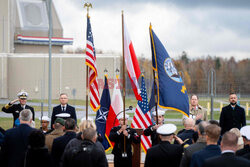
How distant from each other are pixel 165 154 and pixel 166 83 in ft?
8.90

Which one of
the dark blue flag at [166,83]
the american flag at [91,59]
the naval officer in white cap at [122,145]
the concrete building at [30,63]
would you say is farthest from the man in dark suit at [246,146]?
the concrete building at [30,63]

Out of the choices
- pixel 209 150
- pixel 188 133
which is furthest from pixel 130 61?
pixel 209 150

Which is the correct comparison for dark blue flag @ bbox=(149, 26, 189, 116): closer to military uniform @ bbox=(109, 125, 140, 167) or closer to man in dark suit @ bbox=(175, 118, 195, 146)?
military uniform @ bbox=(109, 125, 140, 167)

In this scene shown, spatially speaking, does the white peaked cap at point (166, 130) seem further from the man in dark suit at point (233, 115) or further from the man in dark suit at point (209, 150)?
the man in dark suit at point (233, 115)

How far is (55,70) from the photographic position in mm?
42719

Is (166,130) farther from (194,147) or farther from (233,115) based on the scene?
(233,115)

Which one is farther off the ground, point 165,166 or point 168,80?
point 168,80

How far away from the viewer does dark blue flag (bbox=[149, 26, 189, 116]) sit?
8281mm

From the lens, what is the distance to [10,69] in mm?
43562

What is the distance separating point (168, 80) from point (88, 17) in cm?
265

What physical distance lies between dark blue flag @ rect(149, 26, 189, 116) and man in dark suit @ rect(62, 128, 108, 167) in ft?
9.17

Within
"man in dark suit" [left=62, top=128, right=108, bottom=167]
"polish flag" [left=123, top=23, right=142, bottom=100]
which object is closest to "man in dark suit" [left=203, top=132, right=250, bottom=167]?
"man in dark suit" [left=62, top=128, right=108, bottom=167]

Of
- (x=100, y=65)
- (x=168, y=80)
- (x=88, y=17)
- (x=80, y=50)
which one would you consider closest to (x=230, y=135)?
(x=168, y=80)

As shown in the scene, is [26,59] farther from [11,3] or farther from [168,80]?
[168,80]
